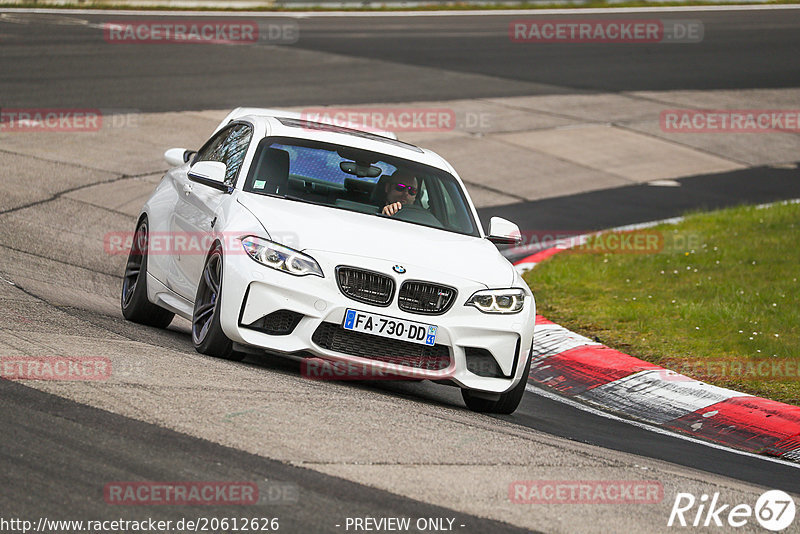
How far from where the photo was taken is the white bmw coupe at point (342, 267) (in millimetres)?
7180

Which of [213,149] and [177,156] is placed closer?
[213,149]

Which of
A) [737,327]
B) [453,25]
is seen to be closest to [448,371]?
[737,327]

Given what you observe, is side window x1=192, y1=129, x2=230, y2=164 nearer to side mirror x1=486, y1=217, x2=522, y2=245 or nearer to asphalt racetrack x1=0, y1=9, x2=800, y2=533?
asphalt racetrack x1=0, y1=9, x2=800, y2=533

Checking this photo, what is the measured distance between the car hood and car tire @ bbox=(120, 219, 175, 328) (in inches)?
57.5

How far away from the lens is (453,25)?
32750mm

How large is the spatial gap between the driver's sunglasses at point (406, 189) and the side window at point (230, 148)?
1098 mm

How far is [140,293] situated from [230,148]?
4.16 feet

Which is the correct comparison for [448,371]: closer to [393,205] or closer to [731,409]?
[393,205]

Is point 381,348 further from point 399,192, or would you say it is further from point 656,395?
point 656,395

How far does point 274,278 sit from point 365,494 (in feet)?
7.44

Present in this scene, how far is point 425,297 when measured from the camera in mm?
7340

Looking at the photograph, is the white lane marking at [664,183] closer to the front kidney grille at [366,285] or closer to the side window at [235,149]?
the side window at [235,149]

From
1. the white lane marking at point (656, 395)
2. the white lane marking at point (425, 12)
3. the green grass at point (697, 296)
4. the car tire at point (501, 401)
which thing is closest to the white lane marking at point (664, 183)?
the green grass at point (697, 296)

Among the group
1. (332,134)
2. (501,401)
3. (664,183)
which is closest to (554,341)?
(501,401)
